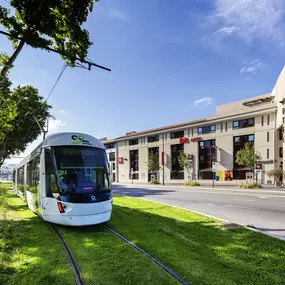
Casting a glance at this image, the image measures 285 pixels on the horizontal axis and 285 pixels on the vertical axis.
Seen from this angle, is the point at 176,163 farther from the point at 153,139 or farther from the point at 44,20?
the point at 44,20

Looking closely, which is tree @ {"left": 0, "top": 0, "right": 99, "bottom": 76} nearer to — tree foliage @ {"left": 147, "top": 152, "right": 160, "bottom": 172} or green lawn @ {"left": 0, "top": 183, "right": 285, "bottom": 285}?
green lawn @ {"left": 0, "top": 183, "right": 285, "bottom": 285}

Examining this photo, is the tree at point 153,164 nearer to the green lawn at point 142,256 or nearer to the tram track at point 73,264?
the green lawn at point 142,256

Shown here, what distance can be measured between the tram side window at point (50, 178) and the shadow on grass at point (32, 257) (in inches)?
49.9

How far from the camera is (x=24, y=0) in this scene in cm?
807

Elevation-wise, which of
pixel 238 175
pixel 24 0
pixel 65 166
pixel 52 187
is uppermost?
pixel 24 0

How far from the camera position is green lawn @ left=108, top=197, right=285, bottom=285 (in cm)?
433

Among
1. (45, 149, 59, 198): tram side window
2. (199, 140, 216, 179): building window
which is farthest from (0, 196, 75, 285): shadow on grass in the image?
(199, 140, 216, 179): building window

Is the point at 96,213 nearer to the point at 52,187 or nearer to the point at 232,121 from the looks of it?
the point at 52,187

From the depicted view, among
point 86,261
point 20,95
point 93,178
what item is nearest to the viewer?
point 86,261

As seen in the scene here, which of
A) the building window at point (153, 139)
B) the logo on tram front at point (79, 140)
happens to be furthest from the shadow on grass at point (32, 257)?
the building window at point (153, 139)

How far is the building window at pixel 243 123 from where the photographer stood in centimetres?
4235

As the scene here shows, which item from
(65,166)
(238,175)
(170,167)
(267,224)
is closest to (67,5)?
(65,166)

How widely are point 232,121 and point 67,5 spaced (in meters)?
41.5

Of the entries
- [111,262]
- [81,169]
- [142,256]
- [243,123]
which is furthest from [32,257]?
[243,123]
